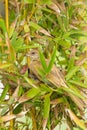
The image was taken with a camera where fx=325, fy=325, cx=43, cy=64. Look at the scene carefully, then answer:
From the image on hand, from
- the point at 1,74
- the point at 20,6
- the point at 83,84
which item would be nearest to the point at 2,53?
the point at 1,74

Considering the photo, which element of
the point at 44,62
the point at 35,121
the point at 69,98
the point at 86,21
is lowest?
the point at 35,121

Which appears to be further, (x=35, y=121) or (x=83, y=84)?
(x=35, y=121)

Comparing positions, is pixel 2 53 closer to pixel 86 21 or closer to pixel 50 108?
pixel 50 108

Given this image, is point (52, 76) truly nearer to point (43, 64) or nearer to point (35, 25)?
point (43, 64)

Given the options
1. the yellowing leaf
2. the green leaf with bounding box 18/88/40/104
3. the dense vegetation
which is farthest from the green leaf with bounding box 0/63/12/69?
the yellowing leaf

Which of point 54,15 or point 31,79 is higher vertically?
point 54,15

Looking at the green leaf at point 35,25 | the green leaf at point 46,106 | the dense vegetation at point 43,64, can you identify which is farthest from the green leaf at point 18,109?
the green leaf at point 35,25

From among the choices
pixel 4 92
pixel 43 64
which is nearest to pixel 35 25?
pixel 43 64
